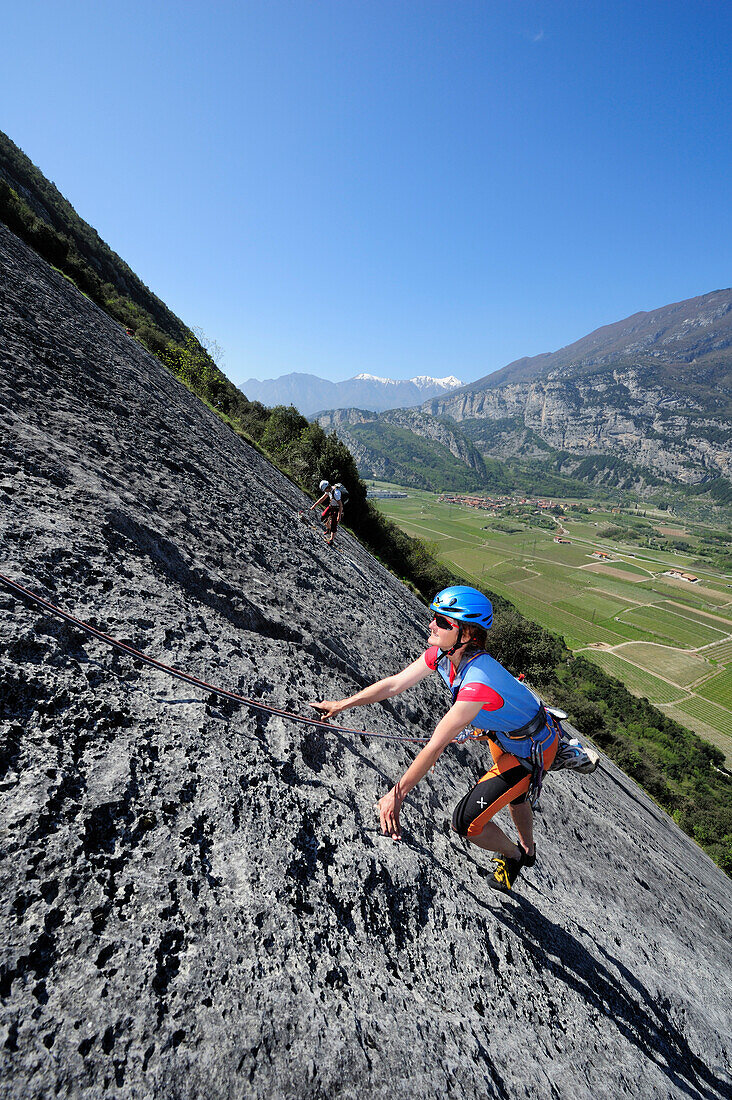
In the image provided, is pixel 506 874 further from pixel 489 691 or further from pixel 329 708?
pixel 329 708

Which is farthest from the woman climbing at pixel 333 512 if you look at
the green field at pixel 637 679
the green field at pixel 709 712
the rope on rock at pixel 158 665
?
the green field at pixel 709 712

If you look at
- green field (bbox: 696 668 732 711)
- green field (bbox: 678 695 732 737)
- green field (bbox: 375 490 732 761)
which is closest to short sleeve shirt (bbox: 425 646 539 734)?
green field (bbox: 375 490 732 761)

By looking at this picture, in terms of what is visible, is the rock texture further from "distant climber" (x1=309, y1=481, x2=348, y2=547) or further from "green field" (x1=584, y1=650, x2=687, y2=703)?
"green field" (x1=584, y1=650, x2=687, y2=703)

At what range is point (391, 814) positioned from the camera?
315cm

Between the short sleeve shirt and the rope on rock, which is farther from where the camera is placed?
the short sleeve shirt

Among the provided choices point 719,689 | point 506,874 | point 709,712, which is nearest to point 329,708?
point 506,874

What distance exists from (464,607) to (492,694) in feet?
2.13

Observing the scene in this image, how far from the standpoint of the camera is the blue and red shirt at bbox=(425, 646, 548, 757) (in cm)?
299

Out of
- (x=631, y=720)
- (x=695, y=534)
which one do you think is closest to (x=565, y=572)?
(x=631, y=720)

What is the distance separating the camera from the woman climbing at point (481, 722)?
3.00 metres

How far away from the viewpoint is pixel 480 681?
9.94ft

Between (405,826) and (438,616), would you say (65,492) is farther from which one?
(405,826)

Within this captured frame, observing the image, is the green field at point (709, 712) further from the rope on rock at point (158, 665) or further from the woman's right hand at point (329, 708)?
the rope on rock at point (158, 665)

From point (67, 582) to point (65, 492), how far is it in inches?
47.7
